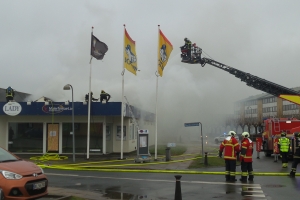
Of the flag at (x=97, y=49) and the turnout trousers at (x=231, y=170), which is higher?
the flag at (x=97, y=49)

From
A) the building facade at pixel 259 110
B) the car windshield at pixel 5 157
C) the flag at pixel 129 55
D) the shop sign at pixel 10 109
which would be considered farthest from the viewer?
the building facade at pixel 259 110

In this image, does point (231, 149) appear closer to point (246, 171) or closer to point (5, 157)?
point (246, 171)

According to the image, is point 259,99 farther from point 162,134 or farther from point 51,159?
Result: point 51,159

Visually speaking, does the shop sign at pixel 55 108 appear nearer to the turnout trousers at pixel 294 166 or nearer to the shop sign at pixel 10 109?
the shop sign at pixel 10 109

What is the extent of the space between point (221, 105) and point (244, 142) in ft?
84.6

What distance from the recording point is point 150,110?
33812 millimetres

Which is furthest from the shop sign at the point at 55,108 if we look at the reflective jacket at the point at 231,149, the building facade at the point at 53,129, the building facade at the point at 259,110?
the building facade at the point at 259,110

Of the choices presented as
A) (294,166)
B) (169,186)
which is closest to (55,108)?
(169,186)

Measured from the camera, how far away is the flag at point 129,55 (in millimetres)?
20531

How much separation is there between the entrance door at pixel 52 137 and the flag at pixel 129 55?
7.41 m

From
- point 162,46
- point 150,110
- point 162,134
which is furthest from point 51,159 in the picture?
point 162,134

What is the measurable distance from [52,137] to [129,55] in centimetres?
831

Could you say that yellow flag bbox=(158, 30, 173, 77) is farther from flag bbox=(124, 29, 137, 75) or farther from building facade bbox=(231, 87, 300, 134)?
building facade bbox=(231, 87, 300, 134)

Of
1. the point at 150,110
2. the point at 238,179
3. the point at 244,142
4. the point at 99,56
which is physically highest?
the point at 99,56
